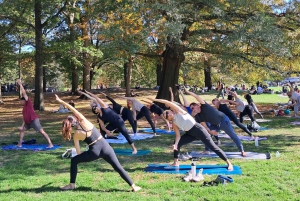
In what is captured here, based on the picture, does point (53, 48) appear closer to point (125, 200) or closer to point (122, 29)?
point (122, 29)

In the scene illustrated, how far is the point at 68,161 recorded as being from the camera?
832 centimetres

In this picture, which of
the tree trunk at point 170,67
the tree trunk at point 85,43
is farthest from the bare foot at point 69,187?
the tree trunk at point 85,43

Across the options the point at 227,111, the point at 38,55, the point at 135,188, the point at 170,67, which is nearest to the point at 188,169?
the point at 135,188

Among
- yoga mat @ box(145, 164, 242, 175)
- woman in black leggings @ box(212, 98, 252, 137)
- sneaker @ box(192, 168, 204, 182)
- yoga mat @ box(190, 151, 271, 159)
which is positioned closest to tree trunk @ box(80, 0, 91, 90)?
woman in black leggings @ box(212, 98, 252, 137)

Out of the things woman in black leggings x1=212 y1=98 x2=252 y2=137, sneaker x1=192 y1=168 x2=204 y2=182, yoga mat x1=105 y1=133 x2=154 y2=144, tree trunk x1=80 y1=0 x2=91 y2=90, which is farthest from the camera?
tree trunk x1=80 y1=0 x2=91 y2=90

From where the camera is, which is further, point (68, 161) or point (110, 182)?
point (68, 161)

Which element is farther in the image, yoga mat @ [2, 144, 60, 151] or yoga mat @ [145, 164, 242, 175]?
yoga mat @ [2, 144, 60, 151]

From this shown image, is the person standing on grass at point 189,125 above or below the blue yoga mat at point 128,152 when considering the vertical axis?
above

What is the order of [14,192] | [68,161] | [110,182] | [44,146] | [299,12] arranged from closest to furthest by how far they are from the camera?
[14,192]
[110,182]
[68,161]
[44,146]
[299,12]

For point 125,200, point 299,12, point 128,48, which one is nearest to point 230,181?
point 125,200

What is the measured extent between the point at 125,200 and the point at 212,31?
12.6 m

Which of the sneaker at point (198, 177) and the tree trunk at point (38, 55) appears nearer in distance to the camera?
the sneaker at point (198, 177)

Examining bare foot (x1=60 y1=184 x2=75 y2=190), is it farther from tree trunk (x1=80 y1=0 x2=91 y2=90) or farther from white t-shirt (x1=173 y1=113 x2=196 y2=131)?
tree trunk (x1=80 y1=0 x2=91 y2=90)

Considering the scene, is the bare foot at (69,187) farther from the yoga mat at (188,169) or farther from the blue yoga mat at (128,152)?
the blue yoga mat at (128,152)
